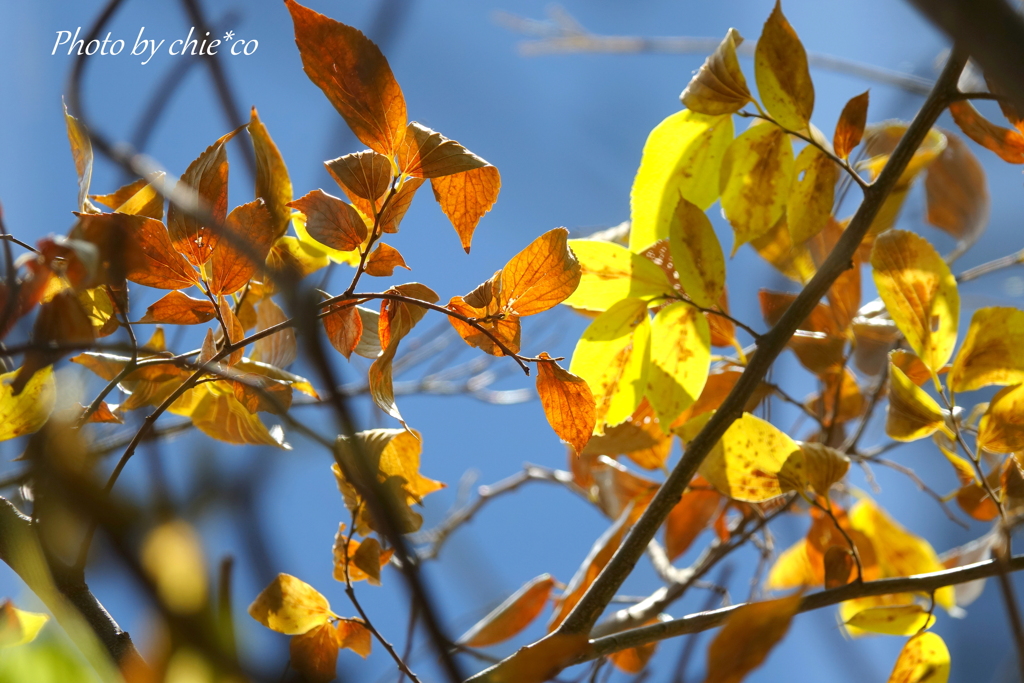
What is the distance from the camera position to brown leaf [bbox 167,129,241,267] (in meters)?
0.25

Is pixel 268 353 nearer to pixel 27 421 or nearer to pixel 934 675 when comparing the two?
pixel 27 421

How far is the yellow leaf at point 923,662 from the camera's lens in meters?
0.28

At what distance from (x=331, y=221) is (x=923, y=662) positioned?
0.98 feet

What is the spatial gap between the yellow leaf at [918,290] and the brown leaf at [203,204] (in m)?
0.27

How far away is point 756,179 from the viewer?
0.33m

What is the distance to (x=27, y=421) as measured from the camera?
245 mm

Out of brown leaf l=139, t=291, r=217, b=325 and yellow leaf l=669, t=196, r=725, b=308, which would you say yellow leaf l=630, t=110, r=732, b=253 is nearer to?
yellow leaf l=669, t=196, r=725, b=308

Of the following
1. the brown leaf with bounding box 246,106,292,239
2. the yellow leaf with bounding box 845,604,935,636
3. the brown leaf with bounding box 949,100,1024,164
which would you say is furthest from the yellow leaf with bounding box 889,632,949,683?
the brown leaf with bounding box 246,106,292,239

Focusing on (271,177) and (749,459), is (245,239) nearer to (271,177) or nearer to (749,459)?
(271,177)

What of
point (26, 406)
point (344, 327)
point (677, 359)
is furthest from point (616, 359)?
point (26, 406)

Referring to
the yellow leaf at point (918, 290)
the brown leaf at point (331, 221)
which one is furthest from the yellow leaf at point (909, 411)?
the brown leaf at point (331, 221)

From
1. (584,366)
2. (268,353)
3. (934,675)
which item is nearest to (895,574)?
(934,675)

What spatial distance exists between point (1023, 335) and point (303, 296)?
0.32 m

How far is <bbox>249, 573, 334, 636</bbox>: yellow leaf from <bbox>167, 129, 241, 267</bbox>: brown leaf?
0.44 feet
